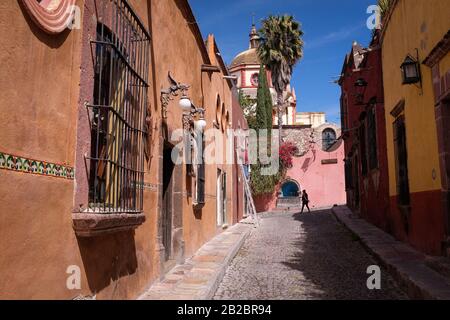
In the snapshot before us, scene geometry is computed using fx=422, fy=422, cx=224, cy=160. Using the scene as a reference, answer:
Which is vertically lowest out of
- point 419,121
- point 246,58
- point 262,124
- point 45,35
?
point 45,35

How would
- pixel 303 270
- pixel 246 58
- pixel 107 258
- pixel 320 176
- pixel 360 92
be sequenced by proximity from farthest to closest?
pixel 246 58 < pixel 320 176 < pixel 360 92 < pixel 303 270 < pixel 107 258

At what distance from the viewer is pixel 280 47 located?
99.8ft

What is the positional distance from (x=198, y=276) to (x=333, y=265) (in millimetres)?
2635

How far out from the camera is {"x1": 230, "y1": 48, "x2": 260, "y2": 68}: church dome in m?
42.3

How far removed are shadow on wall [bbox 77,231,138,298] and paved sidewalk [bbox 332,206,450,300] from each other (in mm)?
3359

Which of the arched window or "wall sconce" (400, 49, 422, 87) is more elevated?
the arched window

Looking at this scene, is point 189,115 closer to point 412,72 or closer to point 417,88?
point 412,72

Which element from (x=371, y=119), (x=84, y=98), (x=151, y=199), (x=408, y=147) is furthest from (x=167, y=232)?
(x=371, y=119)

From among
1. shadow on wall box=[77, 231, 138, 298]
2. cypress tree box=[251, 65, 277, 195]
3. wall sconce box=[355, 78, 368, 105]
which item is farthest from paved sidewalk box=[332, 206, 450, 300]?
cypress tree box=[251, 65, 277, 195]

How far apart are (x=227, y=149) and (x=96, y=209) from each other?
1112 cm

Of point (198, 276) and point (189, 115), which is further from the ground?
point (189, 115)

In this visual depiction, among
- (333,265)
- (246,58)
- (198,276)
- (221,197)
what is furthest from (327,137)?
(198,276)

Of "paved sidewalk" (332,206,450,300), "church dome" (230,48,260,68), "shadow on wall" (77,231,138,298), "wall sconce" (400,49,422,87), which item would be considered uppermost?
"church dome" (230,48,260,68)

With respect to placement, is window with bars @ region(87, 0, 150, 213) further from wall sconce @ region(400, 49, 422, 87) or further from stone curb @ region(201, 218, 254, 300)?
wall sconce @ region(400, 49, 422, 87)
